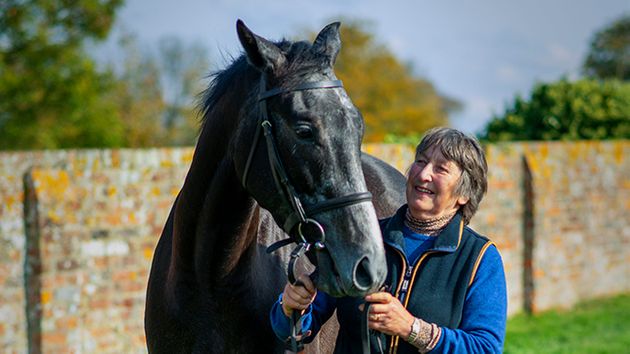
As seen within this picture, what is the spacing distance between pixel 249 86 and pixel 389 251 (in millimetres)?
845

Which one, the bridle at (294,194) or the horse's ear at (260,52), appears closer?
the bridle at (294,194)

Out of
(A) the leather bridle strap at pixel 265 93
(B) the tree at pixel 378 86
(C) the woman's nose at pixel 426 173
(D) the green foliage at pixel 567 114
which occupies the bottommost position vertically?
(C) the woman's nose at pixel 426 173

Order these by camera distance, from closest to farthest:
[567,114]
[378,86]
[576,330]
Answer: [576,330], [567,114], [378,86]

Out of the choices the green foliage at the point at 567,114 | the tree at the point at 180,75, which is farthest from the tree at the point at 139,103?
the green foliage at the point at 567,114

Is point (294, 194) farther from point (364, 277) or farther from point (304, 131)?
point (364, 277)

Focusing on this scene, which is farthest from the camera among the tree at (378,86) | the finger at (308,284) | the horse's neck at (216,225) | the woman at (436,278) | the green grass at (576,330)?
the tree at (378,86)

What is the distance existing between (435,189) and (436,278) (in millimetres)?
311

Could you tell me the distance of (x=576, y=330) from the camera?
863 cm

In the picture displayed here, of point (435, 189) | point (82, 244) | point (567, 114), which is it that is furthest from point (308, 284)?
point (567, 114)

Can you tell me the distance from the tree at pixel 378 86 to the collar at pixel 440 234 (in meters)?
28.8

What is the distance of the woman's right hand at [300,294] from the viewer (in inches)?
103

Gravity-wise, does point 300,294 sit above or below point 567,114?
below

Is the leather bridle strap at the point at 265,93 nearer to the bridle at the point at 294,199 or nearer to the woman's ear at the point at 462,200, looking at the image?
the bridle at the point at 294,199

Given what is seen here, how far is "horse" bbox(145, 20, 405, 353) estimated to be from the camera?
249 centimetres
